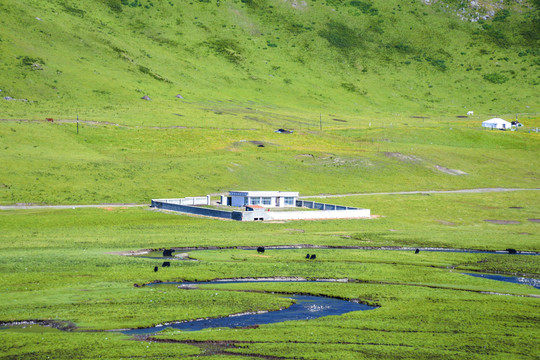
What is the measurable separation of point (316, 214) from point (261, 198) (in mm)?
14137

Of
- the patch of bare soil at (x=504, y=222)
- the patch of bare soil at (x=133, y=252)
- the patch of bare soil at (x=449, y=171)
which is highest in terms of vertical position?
the patch of bare soil at (x=449, y=171)

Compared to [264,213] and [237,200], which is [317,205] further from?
[264,213]

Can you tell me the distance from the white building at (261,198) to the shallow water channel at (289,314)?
55.4 meters

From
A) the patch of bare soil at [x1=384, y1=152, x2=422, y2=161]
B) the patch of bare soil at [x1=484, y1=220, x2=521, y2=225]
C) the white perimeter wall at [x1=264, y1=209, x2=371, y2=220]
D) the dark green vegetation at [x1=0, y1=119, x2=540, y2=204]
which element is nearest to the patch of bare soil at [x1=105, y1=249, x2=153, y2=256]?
the white perimeter wall at [x1=264, y1=209, x2=371, y2=220]

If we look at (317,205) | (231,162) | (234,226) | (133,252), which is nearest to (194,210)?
(234,226)

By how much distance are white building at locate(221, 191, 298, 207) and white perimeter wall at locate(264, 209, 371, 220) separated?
12156mm

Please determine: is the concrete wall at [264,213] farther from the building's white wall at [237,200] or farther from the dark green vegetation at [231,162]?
the building's white wall at [237,200]

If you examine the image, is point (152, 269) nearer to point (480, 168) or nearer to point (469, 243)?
point (469, 243)

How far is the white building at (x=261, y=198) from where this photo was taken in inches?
4090

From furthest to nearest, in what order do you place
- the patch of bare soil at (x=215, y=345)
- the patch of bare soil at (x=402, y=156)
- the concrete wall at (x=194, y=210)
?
the patch of bare soil at (x=402, y=156) < the concrete wall at (x=194, y=210) < the patch of bare soil at (x=215, y=345)

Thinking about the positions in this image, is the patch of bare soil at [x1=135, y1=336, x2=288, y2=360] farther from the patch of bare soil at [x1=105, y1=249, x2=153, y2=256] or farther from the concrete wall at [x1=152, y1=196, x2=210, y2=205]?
the concrete wall at [x1=152, y1=196, x2=210, y2=205]

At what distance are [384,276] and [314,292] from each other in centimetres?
896

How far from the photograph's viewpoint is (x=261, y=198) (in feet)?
346

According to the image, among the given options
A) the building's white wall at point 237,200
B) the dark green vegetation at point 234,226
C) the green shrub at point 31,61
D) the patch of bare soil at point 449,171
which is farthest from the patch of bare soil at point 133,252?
the green shrub at point 31,61
